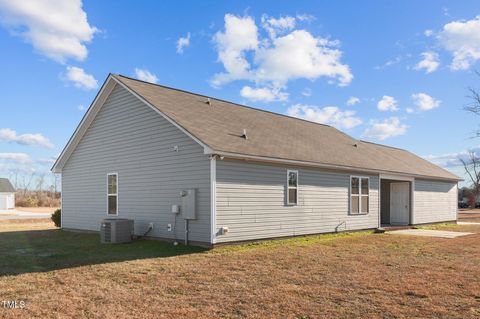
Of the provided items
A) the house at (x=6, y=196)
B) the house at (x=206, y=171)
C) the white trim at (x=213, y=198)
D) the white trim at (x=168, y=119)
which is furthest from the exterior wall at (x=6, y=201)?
the white trim at (x=213, y=198)

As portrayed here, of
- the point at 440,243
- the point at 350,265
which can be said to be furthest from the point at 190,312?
the point at 440,243

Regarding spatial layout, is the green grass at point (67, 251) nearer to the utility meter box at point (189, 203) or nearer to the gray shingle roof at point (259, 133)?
the utility meter box at point (189, 203)

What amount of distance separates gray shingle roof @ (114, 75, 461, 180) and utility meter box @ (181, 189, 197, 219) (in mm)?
1689

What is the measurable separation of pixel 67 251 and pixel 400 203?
16873 mm

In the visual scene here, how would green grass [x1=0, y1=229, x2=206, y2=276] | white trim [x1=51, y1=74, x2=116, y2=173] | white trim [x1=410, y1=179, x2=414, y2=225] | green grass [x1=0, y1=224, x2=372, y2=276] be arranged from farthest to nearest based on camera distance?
white trim [x1=410, y1=179, x2=414, y2=225]
white trim [x1=51, y1=74, x2=116, y2=173]
green grass [x1=0, y1=224, x2=372, y2=276]
green grass [x1=0, y1=229, x2=206, y2=276]

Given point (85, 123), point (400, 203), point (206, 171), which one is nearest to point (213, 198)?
point (206, 171)

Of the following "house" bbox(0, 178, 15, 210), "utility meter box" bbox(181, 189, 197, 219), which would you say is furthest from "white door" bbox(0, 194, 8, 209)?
"utility meter box" bbox(181, 189, 197, 219)

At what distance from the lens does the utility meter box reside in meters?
12.5

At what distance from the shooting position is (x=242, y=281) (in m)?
8.05

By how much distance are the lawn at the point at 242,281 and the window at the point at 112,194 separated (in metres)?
2.70

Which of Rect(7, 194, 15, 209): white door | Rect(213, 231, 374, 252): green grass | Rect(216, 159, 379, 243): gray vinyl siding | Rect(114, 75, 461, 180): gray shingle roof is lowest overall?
Rect(7, 194, 15, 209): white door

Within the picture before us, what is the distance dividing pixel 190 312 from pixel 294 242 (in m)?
8.27

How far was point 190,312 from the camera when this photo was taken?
19.9 feet

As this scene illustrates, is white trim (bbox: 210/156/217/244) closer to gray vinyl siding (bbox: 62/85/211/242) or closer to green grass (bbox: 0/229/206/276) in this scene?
gray vinyl siding (bbox: 62/85/211/242)
